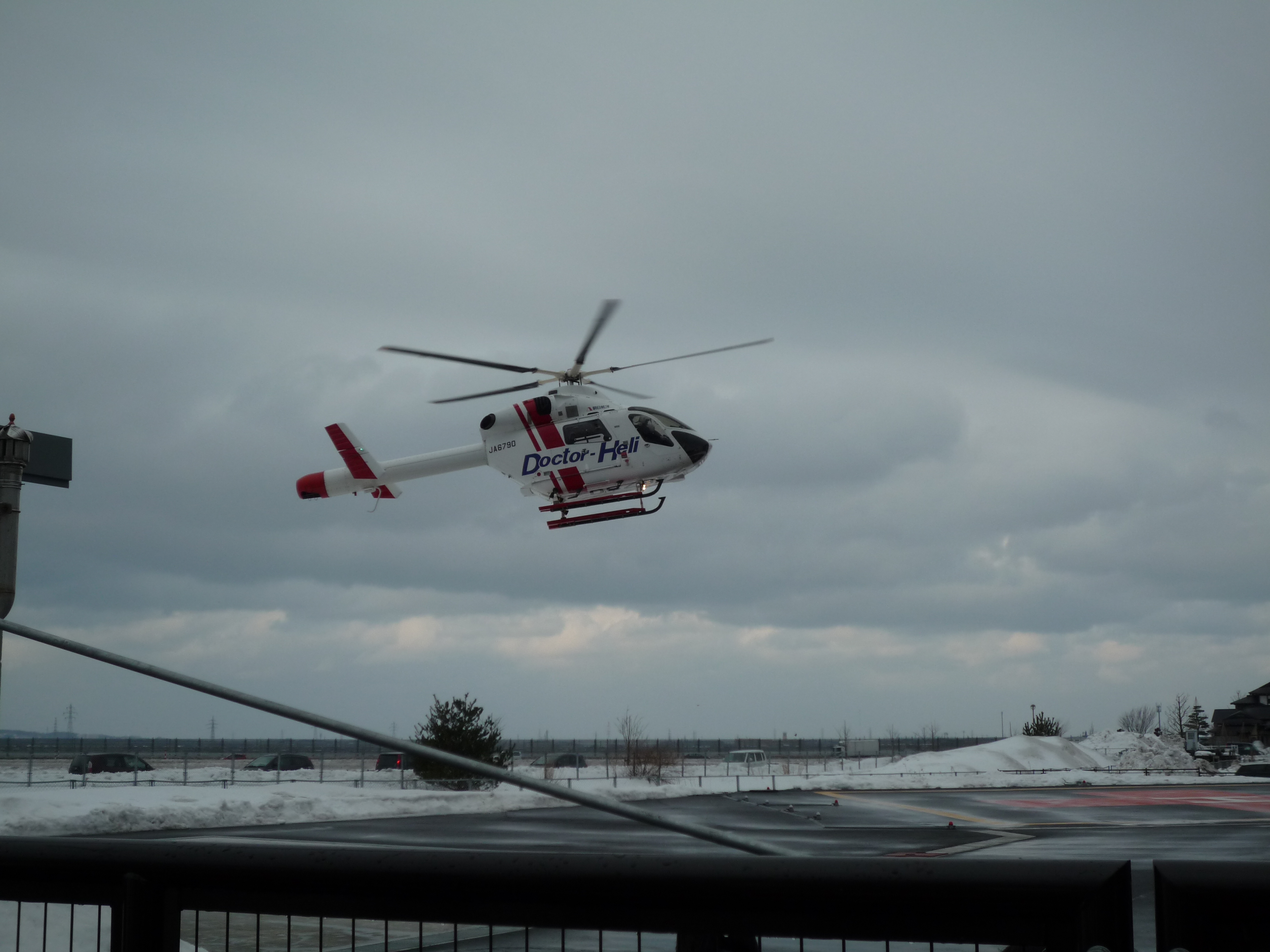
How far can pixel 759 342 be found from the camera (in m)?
22.9

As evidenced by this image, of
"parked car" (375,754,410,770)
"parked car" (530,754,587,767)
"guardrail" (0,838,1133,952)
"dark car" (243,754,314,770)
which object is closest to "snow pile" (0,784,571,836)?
"dark car" (243,754,314,770)

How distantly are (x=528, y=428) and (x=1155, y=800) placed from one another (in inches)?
1048

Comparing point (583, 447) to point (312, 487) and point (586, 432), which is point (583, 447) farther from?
point (312, 487)

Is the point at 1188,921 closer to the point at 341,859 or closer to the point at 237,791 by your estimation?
the point at 341,859

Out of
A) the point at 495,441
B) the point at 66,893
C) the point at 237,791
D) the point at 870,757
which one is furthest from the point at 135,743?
the point at 66,893

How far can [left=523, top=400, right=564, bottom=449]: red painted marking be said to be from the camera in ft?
78.7

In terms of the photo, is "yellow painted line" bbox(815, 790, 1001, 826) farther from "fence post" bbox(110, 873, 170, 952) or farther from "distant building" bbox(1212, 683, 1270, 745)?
"distant building" bbox(1212, 683, 1270, 745)

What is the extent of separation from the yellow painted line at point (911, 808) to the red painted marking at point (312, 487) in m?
17.3

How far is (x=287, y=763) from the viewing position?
53.7 metres

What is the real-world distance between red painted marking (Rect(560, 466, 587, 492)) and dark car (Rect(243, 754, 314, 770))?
107 ft

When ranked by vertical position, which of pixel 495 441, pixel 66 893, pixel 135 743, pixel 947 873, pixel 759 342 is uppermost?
pixel 759 342

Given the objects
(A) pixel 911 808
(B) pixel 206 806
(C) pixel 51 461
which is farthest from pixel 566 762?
(C) pixel 51 461

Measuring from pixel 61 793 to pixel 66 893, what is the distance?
26.6 m

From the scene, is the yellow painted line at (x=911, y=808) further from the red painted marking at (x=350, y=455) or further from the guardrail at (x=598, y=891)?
the guardrail at (x=598, y=891)
